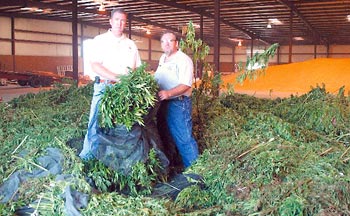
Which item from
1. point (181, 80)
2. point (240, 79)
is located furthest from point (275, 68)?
point (181, 80)

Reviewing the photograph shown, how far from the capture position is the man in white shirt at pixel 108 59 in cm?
325

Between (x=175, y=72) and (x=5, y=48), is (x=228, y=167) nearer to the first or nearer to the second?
(x=175, y=72)

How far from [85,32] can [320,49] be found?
52.4 ft

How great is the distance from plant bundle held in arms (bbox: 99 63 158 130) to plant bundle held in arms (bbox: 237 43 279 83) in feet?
4.61

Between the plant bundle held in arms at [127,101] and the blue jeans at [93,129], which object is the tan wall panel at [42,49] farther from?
the plant bundle held in arms at [127,101]

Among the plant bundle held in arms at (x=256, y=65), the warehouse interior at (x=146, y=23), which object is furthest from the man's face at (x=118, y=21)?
the warehouse interior at (x=146, y=23)

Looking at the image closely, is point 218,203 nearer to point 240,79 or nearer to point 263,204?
point 263,204

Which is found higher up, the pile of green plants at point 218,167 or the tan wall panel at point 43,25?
the tan wall panel at point 43,25

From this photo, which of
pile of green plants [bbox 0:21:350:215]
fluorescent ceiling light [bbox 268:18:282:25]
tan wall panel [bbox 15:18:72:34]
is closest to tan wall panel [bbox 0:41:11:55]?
tan wall panel [bbox 15:18:72:34]

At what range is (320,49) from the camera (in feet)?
89.0

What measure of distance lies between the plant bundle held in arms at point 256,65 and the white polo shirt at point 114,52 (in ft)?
4.47

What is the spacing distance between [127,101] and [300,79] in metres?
8.63

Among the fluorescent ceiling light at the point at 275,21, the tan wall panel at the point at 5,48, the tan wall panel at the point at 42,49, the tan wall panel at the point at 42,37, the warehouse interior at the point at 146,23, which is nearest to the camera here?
the warehouse interior at the point at 146,23

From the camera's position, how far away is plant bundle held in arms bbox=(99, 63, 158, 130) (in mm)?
3096
